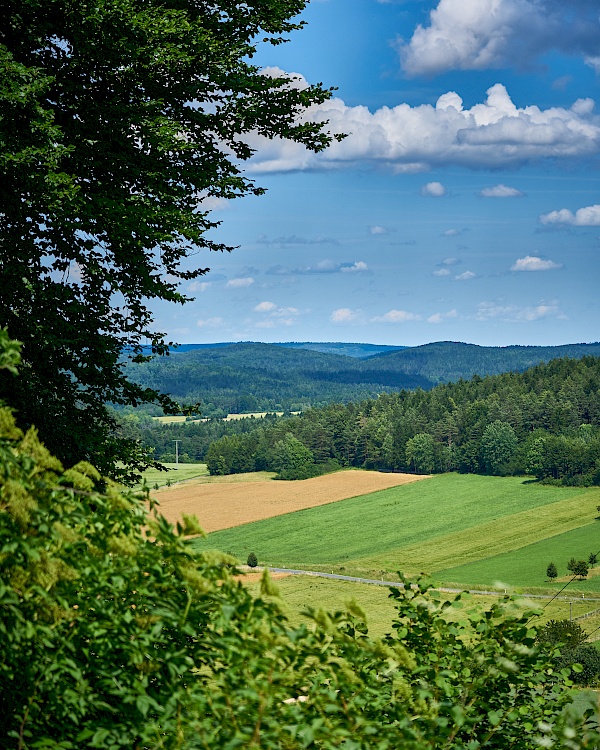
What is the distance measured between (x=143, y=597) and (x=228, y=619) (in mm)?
548

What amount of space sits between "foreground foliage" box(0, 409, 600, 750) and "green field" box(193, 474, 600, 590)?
60.6 m

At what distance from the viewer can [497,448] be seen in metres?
123

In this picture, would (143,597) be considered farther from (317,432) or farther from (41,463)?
(317,432)

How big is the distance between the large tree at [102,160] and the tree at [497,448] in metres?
114

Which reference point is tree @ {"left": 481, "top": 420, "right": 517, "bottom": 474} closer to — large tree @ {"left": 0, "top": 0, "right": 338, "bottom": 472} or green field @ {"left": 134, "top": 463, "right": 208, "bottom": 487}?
green field @ {"left": 134, "top": 463, "right": 208, "bottom": 487}

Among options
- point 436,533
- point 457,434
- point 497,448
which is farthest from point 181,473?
point 436,533

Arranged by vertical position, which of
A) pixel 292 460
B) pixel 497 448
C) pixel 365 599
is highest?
pixel 497 448

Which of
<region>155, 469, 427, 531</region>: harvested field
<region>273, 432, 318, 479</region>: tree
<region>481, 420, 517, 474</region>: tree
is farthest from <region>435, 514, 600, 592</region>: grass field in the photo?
<region>273, 432, 318, 479</region>: tree

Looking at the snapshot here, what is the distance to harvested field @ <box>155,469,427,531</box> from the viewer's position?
90125 millimetres

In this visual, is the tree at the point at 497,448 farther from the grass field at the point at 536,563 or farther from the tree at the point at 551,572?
the tree at the point at 551,572

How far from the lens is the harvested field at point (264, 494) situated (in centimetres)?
9012

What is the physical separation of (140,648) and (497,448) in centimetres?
Answer: 12314

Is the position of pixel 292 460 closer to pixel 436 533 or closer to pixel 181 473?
pixel 181 473

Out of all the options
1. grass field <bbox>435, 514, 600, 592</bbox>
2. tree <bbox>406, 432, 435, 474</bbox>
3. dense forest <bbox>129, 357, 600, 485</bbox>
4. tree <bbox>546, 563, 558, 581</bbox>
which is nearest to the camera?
tree <bbox>546, 563, 558, 581</bbox>
